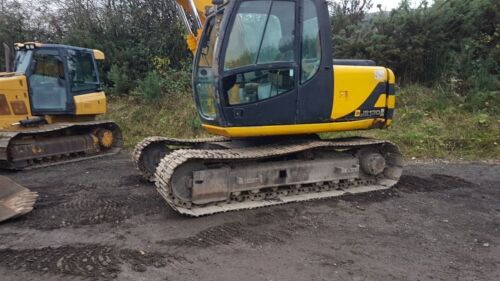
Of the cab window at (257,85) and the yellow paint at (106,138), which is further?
the yellow paint at (106,138)

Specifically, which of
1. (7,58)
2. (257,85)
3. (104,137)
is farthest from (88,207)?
(7,58)

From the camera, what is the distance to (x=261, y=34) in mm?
5203

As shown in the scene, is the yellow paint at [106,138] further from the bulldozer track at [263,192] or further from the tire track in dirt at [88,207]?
the bulldozer track at [263,192]

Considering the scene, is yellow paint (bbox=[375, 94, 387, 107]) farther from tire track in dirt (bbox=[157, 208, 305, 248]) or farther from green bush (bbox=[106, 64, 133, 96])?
green bush (bbox=[106, 64, 133, 96])

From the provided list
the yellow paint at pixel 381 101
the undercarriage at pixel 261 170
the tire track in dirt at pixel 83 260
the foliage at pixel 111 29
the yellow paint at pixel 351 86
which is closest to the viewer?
the tire track in dirt at pixel 83 260

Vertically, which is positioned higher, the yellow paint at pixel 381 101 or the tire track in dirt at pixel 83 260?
the yellow paint at pixel 381 101

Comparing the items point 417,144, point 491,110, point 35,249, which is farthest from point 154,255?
point 491,110

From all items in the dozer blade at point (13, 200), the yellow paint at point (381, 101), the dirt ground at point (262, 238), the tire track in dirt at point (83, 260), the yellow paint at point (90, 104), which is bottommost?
the dirt ground at point (262, 238)

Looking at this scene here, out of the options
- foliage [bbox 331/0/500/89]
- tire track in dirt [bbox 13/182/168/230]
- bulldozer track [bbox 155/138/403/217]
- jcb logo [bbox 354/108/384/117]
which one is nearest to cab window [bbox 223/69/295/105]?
bulldozer track [bbox 155/138/403/217]

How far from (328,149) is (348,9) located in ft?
28.5

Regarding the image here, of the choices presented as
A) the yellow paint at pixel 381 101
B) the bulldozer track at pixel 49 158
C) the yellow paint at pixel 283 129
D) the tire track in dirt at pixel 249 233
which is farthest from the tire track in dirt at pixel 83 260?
the bulldozer track at pixel 49 158

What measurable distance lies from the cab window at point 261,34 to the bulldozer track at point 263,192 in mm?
1059

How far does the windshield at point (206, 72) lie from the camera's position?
5.54 metres

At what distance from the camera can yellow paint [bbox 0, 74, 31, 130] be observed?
8227mm
